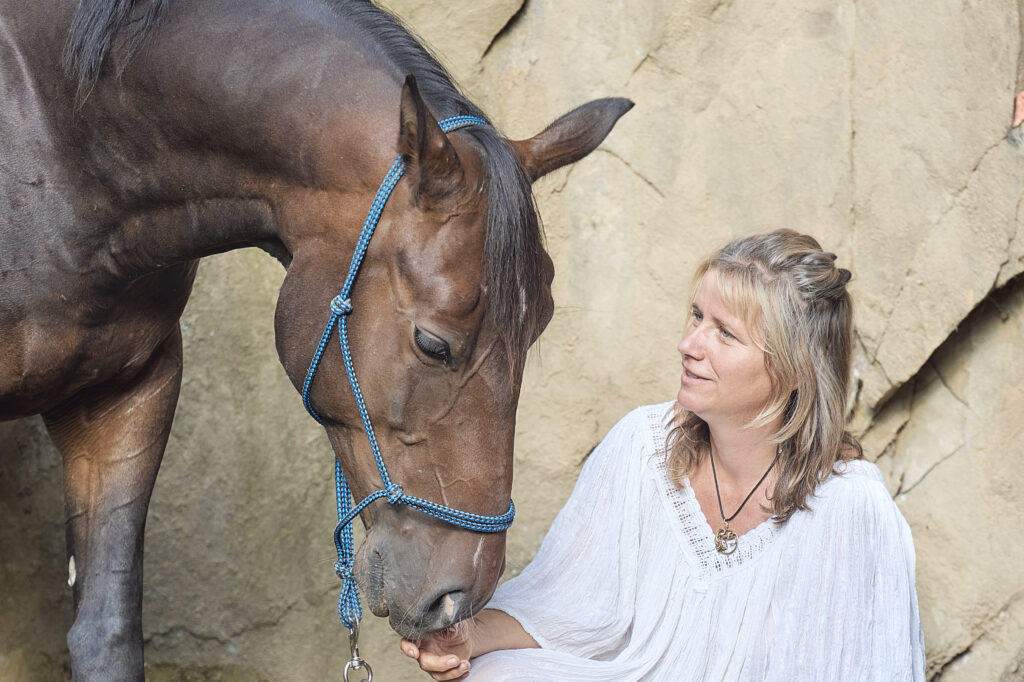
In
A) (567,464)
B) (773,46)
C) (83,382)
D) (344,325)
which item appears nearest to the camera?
(344,325)

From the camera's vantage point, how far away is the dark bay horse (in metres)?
1.57

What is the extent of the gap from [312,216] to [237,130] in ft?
0.67

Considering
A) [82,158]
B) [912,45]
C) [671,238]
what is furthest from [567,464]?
[82,158]

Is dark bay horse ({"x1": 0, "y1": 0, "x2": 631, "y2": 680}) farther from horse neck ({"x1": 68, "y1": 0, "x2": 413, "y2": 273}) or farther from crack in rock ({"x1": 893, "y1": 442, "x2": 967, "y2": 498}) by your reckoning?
crack in rock ({"x1": 893, "y1": 442, "x2": 967, "y2": 498})

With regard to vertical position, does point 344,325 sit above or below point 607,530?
above

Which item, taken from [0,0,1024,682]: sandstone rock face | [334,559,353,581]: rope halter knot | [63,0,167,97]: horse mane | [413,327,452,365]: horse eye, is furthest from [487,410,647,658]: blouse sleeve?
[63,0,167,97]: horse mane

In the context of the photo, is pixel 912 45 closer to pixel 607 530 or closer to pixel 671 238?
pixel 671 238

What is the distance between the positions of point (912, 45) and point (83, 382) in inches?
88.0

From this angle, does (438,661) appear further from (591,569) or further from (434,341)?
(434,341)

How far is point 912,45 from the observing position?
2.79 m

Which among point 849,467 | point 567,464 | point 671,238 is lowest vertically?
point 567,464

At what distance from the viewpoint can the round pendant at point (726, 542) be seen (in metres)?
2.01

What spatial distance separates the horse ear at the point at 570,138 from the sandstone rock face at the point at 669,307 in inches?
50.5

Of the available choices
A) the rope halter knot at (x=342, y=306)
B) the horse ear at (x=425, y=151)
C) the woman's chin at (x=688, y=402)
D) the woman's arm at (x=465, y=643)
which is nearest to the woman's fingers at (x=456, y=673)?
the woman's arm at (x=465, y=643)
